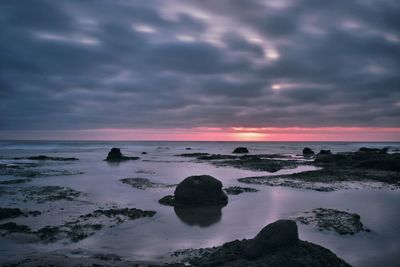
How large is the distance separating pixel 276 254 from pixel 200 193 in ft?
34.0

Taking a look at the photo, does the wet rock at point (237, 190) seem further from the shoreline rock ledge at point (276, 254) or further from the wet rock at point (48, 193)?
the shoreline rock ledge at point (276, 254)

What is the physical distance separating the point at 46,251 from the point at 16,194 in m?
14.4

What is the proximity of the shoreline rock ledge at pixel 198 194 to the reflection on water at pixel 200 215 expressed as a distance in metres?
0.68

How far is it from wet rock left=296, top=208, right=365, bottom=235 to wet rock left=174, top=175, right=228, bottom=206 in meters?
5.38

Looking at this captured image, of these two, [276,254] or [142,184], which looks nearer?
[276,254]

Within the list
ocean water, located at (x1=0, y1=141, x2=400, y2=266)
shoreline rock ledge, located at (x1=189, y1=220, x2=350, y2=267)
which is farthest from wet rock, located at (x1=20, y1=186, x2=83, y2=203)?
shoreline rock ledge, located at (x1=189, y1=220, x2=350, y2=267)

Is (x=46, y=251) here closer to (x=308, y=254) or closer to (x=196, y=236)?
(x=196, y=236)

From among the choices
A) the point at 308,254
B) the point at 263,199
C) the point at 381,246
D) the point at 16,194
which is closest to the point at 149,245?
the point at 308,254

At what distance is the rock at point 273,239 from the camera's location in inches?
414

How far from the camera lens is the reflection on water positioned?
16453 millimetres

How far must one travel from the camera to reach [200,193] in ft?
66.8

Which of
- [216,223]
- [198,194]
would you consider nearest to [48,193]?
[198,194]

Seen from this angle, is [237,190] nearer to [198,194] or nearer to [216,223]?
[198,194]

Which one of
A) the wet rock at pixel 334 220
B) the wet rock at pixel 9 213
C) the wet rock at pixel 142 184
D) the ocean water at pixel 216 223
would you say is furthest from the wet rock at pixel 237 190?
the wet rock at pixel 9 213
